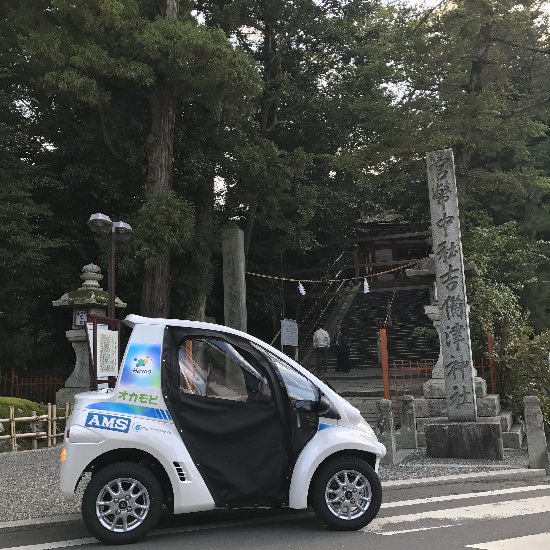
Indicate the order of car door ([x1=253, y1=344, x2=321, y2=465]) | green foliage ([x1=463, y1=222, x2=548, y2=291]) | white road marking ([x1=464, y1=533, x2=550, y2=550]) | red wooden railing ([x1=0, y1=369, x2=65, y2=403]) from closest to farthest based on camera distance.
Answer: white road marking ([x1=464, y1=533, x2=550, y2=550]), car door ([x1=253, y1=344, x2=321, y2=465]), red wooden railing ([x1=0, y1=369, x2=65, y2=403]), green foliage ([x1=463, y1=222, x2=548, y2=291])

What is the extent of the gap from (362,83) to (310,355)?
10.7 meters

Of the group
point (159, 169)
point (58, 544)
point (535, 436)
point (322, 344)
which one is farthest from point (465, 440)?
point (322, 344)

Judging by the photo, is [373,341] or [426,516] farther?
[373,341]

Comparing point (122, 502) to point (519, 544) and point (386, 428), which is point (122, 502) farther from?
point (386, 428)

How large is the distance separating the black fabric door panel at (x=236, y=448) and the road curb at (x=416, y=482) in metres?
1.71

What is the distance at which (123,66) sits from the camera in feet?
45.3

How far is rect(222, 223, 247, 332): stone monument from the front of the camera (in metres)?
17.2

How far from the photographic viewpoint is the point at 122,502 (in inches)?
183

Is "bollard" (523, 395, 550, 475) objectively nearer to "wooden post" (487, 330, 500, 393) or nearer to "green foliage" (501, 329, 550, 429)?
"green foliage" (501, 329, 550, 429)

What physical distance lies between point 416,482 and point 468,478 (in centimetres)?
70

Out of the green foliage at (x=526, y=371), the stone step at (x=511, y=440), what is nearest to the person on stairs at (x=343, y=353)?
the green foliage at (x=526, y=371)

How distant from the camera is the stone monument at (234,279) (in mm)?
17172

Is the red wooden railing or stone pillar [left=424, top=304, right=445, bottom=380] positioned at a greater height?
stone pillar [left=424, top=304, right=445, bottom=380]

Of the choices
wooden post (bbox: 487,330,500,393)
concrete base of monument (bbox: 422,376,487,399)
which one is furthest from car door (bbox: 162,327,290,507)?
wooden post (bbox: 487,330,500,393)
